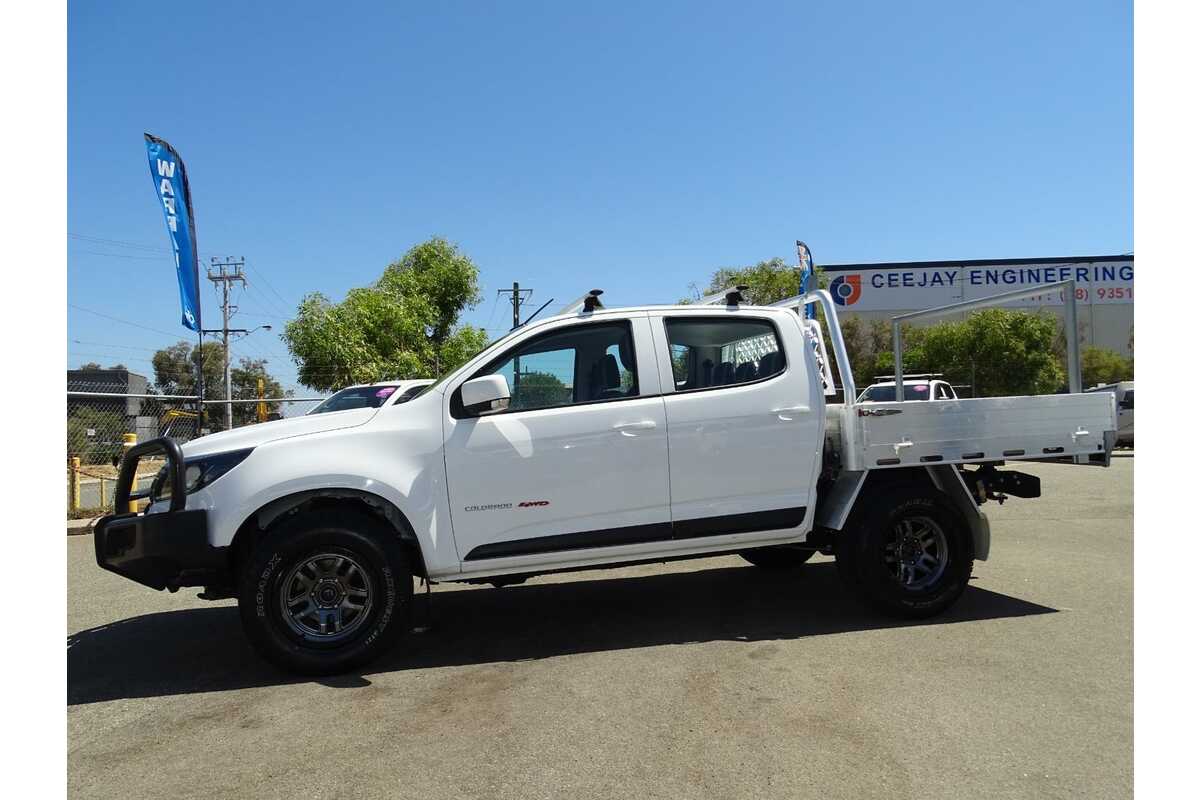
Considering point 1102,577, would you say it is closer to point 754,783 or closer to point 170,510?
point 754,783

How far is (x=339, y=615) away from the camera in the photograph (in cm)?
479

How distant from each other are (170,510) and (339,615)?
3.64 feet

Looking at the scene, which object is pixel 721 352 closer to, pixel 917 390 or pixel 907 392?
pixel 917 390

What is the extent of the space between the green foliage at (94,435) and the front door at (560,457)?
11052mm

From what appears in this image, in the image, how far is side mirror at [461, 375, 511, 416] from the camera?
4773 mm

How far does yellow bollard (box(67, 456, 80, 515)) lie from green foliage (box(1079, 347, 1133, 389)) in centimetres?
5117

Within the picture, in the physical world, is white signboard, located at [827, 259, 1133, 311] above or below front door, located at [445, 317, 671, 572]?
above

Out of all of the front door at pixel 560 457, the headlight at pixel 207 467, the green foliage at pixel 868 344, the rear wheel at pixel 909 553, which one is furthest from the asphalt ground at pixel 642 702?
the green foliage at pixel 868 344

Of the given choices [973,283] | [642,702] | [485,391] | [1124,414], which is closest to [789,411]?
[485,391]

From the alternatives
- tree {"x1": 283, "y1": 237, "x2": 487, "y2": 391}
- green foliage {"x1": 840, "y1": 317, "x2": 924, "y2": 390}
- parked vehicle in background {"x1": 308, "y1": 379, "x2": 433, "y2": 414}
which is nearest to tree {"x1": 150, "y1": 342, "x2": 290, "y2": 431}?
tree {"x1": 283, "y1": 237, "x2": 487, "y2": 391}

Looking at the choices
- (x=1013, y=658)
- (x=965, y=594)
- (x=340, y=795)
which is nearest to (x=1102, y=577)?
(x=965, y=594)

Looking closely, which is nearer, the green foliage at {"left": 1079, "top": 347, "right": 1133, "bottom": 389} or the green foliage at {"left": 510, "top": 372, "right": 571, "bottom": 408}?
the green foliage at {"left": 510, "top": 372, "right": 571, "bottom": 408}

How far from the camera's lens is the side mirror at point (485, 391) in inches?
188

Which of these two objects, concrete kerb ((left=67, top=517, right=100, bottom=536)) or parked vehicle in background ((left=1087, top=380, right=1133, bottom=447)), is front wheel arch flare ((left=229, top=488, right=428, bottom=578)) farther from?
parked vehicle in background ((left=1087, top=380, right=1133, bottom=447))
